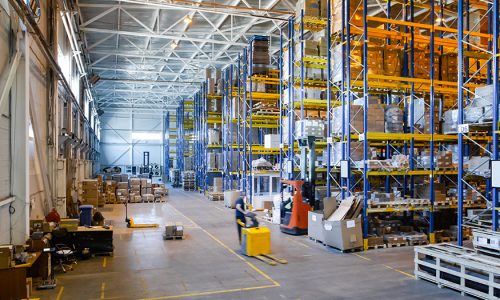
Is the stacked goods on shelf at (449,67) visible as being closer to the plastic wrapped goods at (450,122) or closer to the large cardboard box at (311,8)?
the plastic wrapped goods at (450,122)

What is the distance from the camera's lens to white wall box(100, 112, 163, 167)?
44844 mm

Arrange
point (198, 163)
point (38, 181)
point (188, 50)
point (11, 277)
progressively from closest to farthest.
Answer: point (11, 277) < point (38, 181) < point (188, 50) < point (198, 163)

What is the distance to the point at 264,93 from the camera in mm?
18469

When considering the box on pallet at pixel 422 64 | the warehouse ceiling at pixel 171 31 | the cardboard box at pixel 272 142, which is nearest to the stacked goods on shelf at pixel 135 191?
the warehouse ceiling at pixel 171 31

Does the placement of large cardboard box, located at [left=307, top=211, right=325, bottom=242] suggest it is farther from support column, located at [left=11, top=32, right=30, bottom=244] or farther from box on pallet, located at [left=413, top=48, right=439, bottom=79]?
support column, located at [left=11, top=32, right=30, bottom=244]

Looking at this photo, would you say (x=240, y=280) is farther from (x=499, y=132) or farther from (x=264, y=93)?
(x=264, y=93)

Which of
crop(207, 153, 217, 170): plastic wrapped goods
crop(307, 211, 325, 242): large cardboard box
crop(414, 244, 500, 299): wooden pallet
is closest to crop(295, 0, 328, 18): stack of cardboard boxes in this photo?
crop(307, 211, 325, 242): large cardboard box

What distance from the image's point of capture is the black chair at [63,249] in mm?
8320

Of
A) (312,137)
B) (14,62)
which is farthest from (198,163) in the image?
(14,62)

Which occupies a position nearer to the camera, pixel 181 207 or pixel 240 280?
pixel 240 280

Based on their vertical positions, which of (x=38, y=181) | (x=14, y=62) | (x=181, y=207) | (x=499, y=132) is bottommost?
(x=181, y=207)

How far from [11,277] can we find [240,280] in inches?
147

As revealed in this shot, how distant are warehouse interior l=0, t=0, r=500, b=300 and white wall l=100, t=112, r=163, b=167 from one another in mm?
24903

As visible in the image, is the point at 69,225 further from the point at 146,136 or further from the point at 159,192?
the point at 146,136
